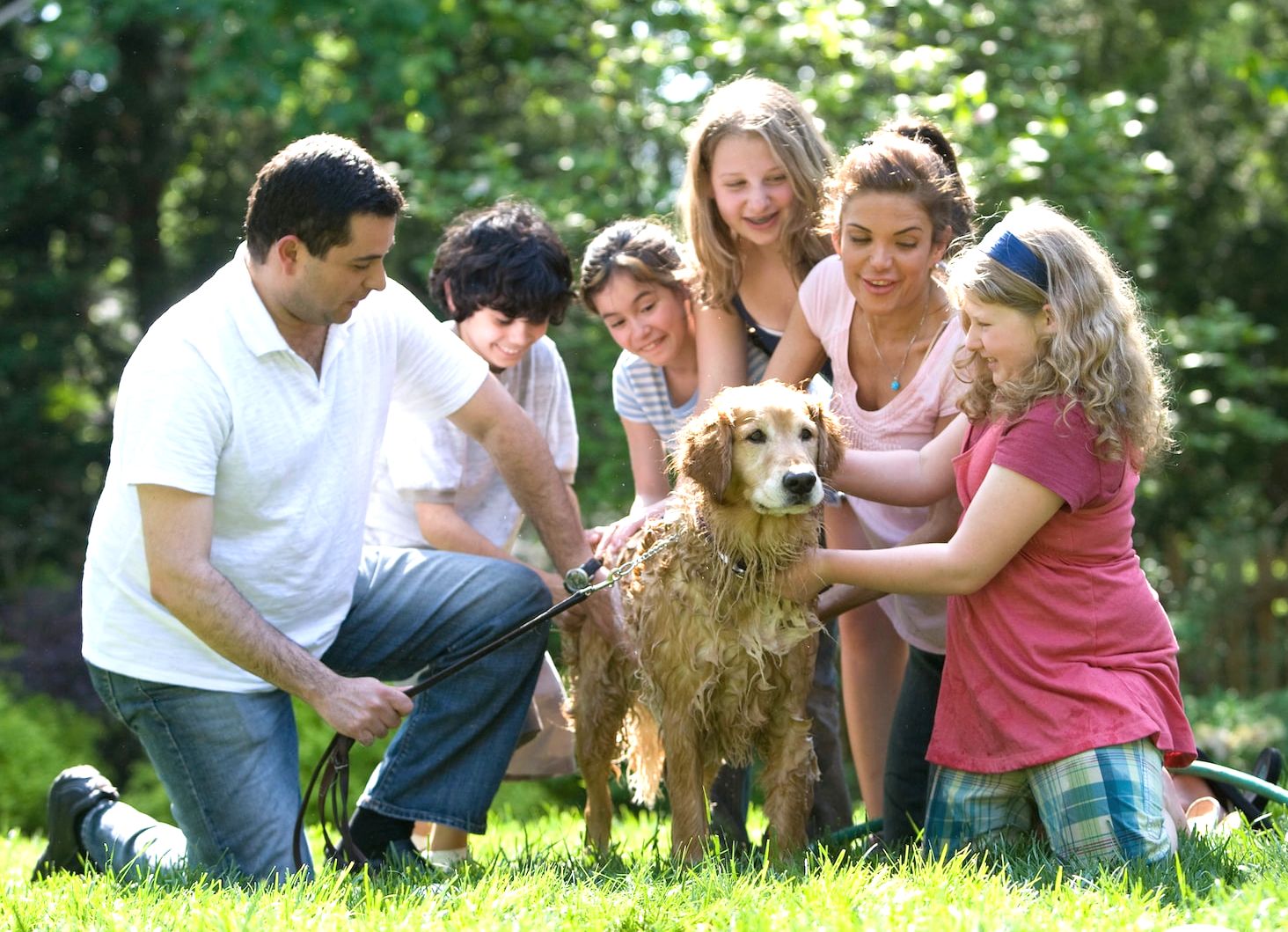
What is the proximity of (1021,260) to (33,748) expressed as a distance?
7251 mm

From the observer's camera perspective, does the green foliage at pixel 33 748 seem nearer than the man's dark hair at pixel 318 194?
No

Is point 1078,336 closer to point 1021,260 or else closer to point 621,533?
point 1021,260

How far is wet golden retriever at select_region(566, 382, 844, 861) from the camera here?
3.95 metres

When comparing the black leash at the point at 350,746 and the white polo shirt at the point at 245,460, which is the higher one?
the white polo shirt at the point at 245,460

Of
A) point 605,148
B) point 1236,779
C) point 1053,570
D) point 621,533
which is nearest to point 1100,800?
point 1053,570

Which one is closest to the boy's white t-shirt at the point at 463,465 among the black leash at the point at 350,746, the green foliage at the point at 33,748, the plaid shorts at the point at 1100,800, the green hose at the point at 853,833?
the black leash at the point at 350,746

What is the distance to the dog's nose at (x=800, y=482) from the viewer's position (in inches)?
149

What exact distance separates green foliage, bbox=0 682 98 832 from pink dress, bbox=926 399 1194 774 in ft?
21.5

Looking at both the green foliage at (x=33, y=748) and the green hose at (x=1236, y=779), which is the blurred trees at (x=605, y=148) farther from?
the green hose at (x=1236, y=779)

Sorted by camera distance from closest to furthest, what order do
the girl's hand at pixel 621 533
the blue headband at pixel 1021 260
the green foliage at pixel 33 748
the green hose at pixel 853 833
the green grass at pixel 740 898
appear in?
the green grass at pixel 740 898 < the blue headband at pixel 1021 260 < the green hose at pixel 853 833 < the girl's hand at pixel 621 533 < the green foliage at pixel 33 748

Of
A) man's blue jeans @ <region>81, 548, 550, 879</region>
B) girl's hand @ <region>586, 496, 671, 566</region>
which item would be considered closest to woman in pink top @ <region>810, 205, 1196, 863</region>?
girl's hand @ <region>586, 496, 671, 566</region>

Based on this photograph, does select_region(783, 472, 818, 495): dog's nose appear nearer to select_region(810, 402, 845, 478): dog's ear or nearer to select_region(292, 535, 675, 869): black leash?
select_region(810, 402, 845, 478): dog's ear

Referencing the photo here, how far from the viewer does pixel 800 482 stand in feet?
12.5

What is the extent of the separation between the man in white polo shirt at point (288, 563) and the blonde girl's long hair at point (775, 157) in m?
0.83
